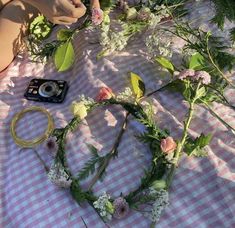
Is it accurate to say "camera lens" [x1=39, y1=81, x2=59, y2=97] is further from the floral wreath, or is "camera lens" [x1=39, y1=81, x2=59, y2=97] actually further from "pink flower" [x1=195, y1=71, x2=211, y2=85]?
"pink flower" [x1=195, y1=71, x2=211, y2=85]

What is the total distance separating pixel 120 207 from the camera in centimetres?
89

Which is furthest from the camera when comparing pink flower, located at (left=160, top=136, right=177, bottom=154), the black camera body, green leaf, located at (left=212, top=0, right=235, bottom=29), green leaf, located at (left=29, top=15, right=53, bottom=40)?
green leaf, located at (left=29, top=15, right=53, bottom=40)

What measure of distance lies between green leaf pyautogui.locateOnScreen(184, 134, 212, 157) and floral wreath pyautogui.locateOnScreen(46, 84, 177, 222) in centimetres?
3

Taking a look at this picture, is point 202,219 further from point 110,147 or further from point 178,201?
point 110,147

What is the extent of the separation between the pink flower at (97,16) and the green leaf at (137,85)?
19cm

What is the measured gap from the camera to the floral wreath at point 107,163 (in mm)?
888

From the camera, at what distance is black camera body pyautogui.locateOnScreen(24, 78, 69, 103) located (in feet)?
3.80

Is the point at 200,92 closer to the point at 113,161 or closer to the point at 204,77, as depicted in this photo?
the point at 204,77

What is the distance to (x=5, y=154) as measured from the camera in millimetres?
1085

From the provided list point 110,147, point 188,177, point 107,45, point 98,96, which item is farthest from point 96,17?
point 188,177

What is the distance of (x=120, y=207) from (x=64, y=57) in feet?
1.60

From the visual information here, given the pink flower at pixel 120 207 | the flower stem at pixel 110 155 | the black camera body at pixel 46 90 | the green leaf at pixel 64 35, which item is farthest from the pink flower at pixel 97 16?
the pink flower at pixel 120 207

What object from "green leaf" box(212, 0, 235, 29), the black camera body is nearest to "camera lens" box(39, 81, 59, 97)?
the black camera body

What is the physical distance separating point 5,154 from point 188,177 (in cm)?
43
